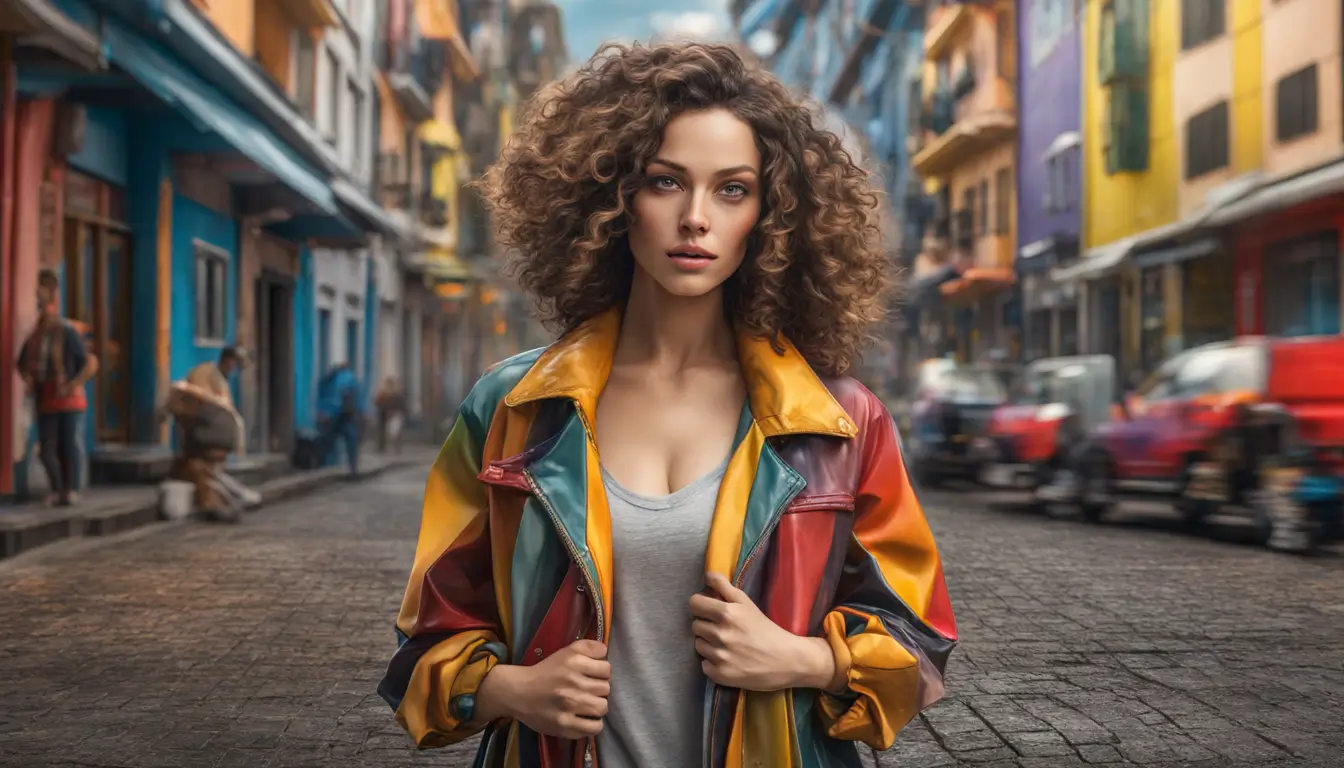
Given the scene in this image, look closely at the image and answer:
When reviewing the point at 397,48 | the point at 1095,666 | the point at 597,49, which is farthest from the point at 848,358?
the point at 397,48

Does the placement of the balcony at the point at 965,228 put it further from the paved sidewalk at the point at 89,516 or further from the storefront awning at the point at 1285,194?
the paved sidewalk at the point at 89,516

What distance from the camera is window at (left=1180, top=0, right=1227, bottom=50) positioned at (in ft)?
71.2

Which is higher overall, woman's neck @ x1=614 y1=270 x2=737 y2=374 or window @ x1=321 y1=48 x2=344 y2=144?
window @ x1=321 y1=48 x2=344 y2=144

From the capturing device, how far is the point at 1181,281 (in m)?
22.8

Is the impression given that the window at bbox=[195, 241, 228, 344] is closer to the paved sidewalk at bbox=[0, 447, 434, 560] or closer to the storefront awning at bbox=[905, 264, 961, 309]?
the paved sidewalk at bbox=[0, 447, 434, 560]

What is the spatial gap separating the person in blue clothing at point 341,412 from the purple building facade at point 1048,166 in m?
14.2

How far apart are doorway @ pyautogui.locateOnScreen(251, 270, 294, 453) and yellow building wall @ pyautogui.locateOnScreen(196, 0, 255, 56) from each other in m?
4.18

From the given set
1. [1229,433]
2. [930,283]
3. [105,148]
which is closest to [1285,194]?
[1229,433]

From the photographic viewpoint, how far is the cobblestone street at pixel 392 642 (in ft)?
15.8

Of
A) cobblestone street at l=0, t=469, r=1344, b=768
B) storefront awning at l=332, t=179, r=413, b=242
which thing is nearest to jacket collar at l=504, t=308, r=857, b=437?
cobblestone street at l=0, t=469, r=1344, b=768

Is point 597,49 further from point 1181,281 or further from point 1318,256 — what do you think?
point 1181,281

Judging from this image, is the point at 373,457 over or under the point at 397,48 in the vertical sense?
under

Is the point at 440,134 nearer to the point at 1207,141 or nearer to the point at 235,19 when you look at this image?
the point at 235,19

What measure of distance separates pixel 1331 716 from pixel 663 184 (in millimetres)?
4174
